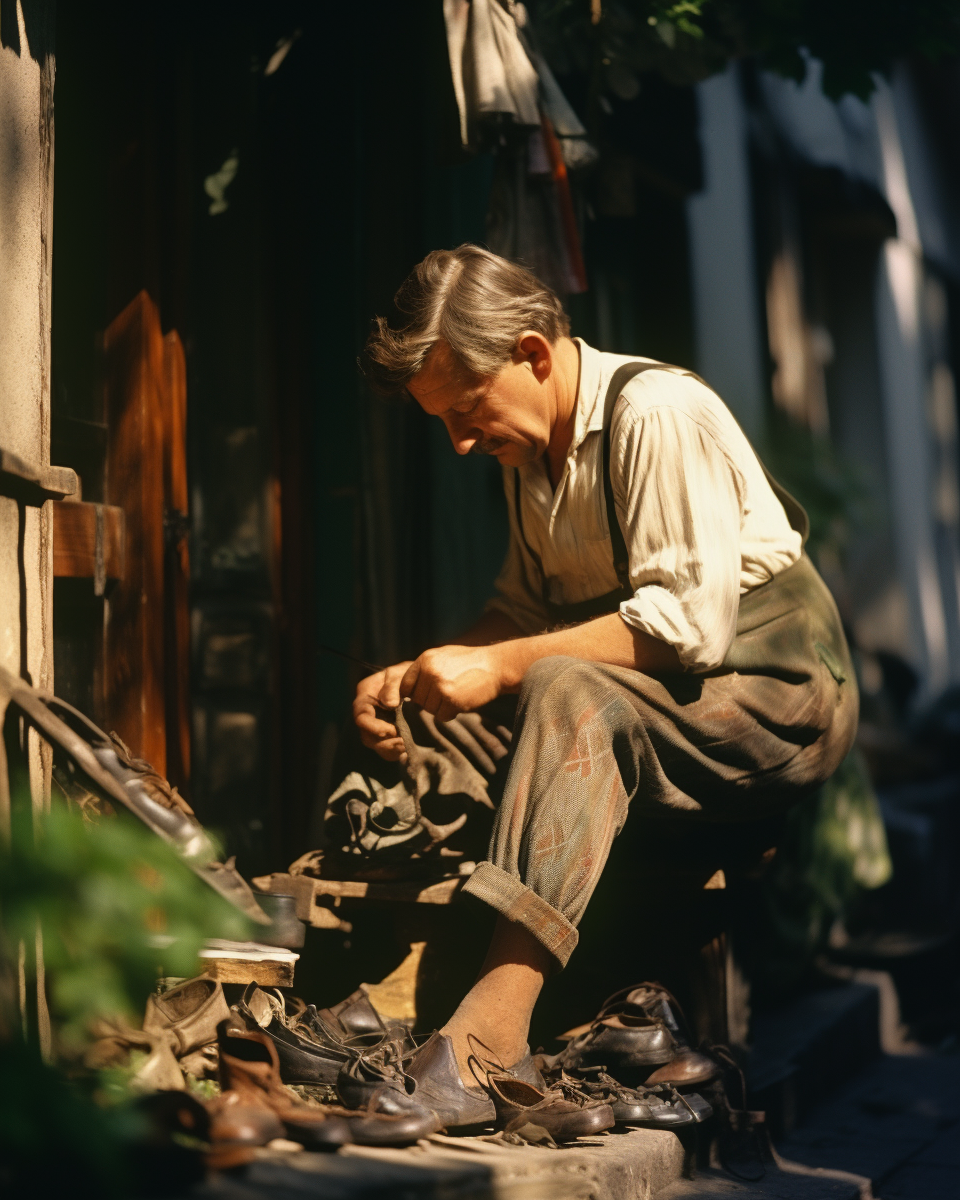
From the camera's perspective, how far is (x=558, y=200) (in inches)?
150

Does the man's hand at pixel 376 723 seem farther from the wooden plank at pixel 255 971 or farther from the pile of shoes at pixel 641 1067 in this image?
the pile of shoes at pixel 641 1067

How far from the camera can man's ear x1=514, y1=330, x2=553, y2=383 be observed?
2.90 metres

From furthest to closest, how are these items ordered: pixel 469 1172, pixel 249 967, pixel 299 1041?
pixel 249 967
pixel 299 1041
pixel 469 1172

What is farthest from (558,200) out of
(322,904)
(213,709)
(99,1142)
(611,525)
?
(99,1142)

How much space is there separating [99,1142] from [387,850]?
1785mm

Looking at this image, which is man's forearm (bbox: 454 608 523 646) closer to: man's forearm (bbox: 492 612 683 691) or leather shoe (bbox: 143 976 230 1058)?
man's forearm (bbox: 492 612 683 691)

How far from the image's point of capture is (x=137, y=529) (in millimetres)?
3527

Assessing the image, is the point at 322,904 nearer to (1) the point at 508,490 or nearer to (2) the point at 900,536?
(1) the point at 508,490

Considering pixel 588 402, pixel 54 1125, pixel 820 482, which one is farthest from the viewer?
pixel 820 482

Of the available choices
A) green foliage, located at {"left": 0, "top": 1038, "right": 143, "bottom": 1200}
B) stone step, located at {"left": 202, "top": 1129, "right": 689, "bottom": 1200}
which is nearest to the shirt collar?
stone step, located at {"left": 202, "top": 1129, "right": 689, "bottom": 1200}

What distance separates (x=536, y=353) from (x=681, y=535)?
56 centimetres

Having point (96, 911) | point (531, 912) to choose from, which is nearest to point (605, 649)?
point (531, 912)

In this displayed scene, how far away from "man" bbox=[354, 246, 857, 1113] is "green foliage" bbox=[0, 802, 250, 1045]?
1.05 metres

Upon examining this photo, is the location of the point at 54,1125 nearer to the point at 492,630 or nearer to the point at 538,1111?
the point at 538,1111
